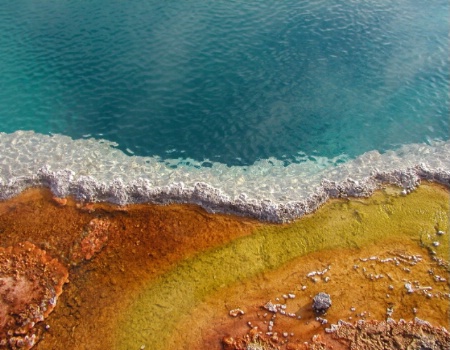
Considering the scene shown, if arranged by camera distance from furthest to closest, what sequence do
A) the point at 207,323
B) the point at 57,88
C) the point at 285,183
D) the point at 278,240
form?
the point at 57,88
the point at 285,183
the point at 278,240
the point at 207,323

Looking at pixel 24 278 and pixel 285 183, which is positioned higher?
pixel 285 183

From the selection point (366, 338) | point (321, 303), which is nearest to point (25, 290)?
point (321, 303)

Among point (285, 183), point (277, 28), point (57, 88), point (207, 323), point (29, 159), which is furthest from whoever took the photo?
point (277, 28)

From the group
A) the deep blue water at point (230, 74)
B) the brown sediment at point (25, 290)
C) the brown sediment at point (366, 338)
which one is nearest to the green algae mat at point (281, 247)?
the brown sediment at point (366, 338)

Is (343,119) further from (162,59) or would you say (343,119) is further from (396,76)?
(162,59)

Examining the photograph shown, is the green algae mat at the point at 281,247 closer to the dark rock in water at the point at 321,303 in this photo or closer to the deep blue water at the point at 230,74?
the dark rock in water at the point at 321,303

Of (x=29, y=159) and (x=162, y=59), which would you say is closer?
(x=29, y=159)

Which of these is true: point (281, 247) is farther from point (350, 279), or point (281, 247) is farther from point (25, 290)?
point (25, 290)

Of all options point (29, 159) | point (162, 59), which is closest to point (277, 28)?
point (162, 59)
